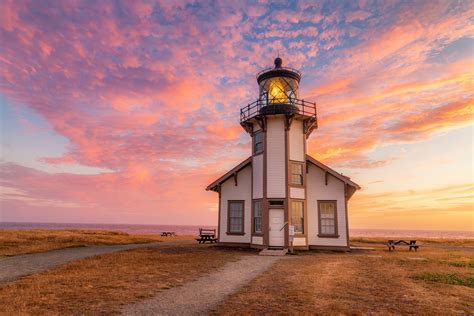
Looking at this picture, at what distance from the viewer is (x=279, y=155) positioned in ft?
69.6

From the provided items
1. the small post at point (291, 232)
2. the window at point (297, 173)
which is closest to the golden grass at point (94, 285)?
the small post at point (291, 232)

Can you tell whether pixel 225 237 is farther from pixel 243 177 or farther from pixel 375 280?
pixel 375 280

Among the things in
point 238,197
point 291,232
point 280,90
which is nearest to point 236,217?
point 238,197

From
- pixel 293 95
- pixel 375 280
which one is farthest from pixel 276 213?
pixel 375 280

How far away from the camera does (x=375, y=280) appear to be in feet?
35.5

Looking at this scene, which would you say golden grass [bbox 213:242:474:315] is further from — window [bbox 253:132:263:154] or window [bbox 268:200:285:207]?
window [bbox 253:132:263:154]

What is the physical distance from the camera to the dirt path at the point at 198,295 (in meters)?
7.29

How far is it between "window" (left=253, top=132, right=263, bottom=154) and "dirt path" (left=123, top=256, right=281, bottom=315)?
10435 mm

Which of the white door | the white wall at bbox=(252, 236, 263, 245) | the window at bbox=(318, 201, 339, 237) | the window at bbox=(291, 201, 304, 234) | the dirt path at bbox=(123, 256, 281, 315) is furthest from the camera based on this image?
the window at bbox=(318, 201, 339, 237)

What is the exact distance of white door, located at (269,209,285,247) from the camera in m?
20.3

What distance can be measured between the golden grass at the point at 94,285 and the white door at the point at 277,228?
20.1ft

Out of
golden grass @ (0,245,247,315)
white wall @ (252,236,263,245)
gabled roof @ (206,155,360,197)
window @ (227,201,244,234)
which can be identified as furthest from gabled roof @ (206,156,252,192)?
golden grass @ (0,245,247,315)

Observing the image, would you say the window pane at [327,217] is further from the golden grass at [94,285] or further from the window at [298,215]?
the golden grass at [94,285]

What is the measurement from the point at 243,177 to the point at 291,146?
4142 millimetres
